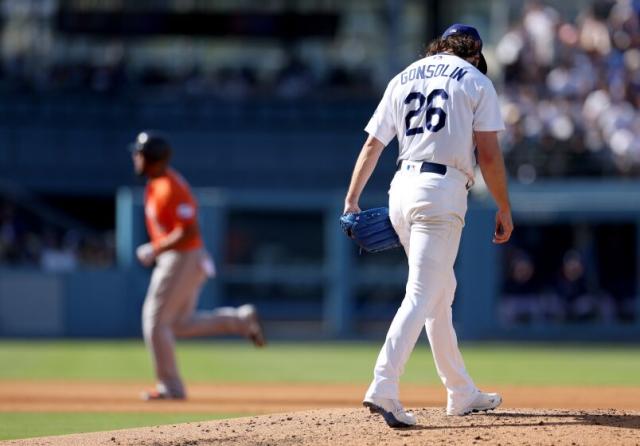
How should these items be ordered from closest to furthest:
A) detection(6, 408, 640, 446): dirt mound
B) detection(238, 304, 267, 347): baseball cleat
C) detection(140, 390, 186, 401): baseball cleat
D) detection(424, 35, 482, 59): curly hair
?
detection(6, 408, 640, 446): dirt mound, detection(424, 35, 482, 59): curly hair, detection(140, 390, 186, 401): baseball cleat, detection(238, 304, 267, 347): baseball cleat

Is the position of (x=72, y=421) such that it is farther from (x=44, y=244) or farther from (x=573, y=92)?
(x=573, y=92)

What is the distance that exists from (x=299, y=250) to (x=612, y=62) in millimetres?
6363

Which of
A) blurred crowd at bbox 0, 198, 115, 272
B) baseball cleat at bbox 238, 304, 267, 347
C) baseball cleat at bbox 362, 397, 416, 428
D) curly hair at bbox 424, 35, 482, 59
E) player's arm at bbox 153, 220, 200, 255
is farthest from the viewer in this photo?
blurred crowd at bbox 0, 198, 115, 272

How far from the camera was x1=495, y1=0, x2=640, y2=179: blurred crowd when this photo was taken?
20594mm

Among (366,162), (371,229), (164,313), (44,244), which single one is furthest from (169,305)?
(44,244)

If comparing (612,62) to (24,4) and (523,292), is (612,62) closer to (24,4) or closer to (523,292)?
(523,292)

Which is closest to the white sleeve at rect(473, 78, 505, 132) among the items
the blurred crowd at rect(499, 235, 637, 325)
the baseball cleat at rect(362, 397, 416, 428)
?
the baseball cleat at rect(362, 397, 416, 428)

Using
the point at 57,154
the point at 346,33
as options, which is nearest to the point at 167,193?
the point at 57,154

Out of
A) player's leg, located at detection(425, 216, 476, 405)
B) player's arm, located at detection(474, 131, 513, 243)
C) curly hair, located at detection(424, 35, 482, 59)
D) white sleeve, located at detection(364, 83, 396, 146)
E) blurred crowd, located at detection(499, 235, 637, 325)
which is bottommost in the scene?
blurred crowd, located at detection(499, 235, 637, 325)

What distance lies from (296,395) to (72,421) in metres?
2.54

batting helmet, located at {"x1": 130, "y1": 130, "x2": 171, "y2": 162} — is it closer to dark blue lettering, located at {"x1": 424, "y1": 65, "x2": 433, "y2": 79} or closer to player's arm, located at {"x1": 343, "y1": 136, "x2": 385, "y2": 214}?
player's arm, located at {"x1": 343, "y1": 136, "x2": 385, "y2": 214}

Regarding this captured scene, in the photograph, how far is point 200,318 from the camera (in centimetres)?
1007

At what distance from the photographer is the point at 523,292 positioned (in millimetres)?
19953

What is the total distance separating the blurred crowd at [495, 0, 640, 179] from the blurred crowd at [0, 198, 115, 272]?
286 inches
